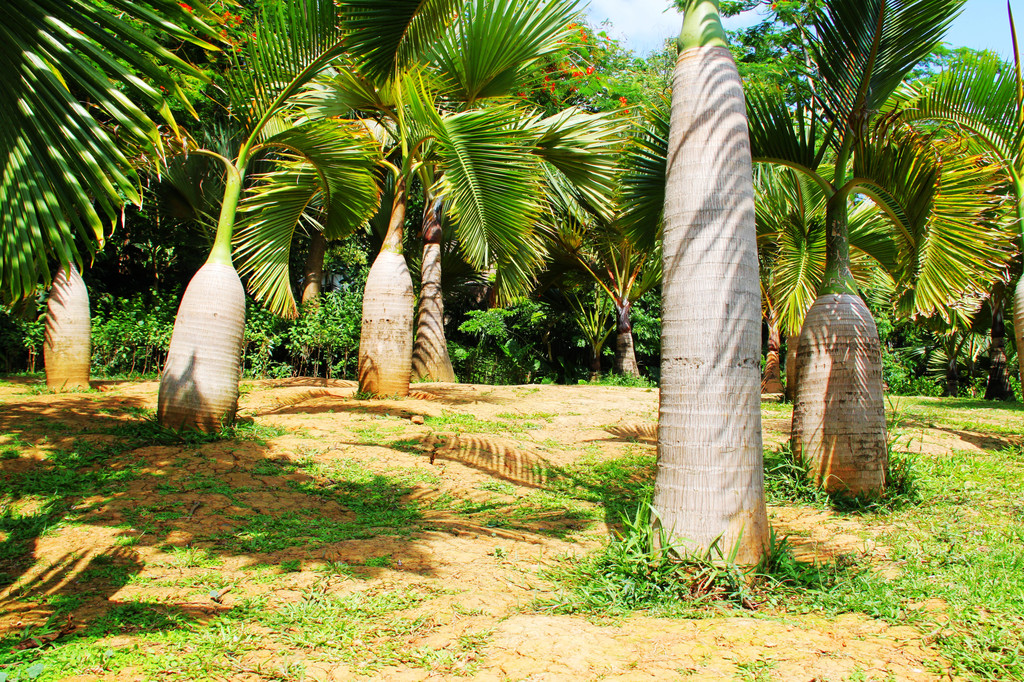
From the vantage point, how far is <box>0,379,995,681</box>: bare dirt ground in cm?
201

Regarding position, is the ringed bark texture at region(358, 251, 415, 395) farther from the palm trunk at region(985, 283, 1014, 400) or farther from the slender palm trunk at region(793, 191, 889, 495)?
the palm trunk at region(985, 283, 1014, 400)

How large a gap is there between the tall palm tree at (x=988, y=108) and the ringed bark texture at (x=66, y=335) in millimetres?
7697

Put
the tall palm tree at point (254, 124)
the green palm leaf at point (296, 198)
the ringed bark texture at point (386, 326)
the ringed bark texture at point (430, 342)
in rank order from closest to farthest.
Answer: the tall palm tree at point (254, 124), the green palm leaf at point (296, 198), the ringed bark texture at point (386, 326), the ringed bark texture at point (430, 342)

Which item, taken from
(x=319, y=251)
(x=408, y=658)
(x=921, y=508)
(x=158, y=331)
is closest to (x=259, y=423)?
(x=408, y=658)

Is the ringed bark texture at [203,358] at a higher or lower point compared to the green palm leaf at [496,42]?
lower

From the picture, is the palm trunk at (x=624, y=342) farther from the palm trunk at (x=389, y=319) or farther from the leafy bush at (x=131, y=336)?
the leafy bush at (x=131, y=336)

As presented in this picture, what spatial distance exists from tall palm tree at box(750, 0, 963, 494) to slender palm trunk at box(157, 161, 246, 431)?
3859mm

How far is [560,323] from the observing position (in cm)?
1342

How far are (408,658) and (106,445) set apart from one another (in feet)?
10.8

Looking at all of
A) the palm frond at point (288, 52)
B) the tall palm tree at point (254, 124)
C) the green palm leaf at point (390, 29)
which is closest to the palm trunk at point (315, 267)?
the tall palm tree at point (254, 124)

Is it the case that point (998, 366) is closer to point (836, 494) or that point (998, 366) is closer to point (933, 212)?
point (933, 212)

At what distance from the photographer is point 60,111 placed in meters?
1.70

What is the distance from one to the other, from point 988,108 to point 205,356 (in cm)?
637

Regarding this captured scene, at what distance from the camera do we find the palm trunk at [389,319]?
6.29 metres
